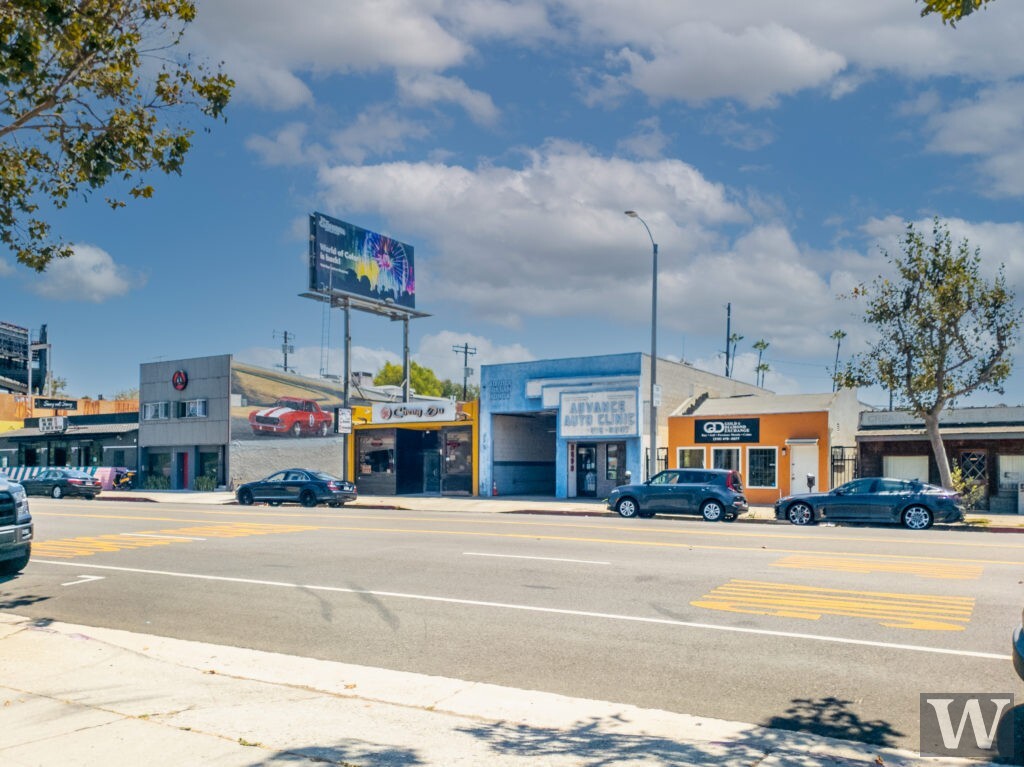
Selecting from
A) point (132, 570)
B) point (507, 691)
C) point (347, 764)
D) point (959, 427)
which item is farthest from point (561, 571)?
point (959, 427)

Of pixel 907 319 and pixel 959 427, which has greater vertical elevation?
pixel 907 319

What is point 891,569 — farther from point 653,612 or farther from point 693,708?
point 693,708

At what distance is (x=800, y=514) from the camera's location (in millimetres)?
23594

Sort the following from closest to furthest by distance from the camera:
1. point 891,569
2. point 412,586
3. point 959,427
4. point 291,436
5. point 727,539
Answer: point 412,586 < point 891,569 < point 727,539 < point 959,427 < point 291,436

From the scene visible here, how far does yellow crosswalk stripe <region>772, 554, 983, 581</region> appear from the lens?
12359mm

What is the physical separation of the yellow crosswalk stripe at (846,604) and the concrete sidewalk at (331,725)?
3929mm

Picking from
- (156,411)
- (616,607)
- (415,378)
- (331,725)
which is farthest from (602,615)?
(415,378)

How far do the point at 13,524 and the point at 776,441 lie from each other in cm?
2652

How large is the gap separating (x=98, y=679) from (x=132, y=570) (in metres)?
7.04

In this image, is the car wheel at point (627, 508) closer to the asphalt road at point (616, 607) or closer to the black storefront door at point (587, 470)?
the asphalt road at point (616, 607)

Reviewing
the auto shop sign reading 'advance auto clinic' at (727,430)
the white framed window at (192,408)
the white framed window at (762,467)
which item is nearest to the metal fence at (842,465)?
the white framed window at (762,467)

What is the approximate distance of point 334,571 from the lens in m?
13.3

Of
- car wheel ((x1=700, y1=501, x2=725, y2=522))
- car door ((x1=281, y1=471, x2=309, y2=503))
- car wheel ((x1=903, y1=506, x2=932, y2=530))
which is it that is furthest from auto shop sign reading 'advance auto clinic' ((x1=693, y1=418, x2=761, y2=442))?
car door ((x1=281, y1=471, x2=309, y2=503))

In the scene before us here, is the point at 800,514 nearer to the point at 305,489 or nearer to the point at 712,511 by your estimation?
the point at 712,511
